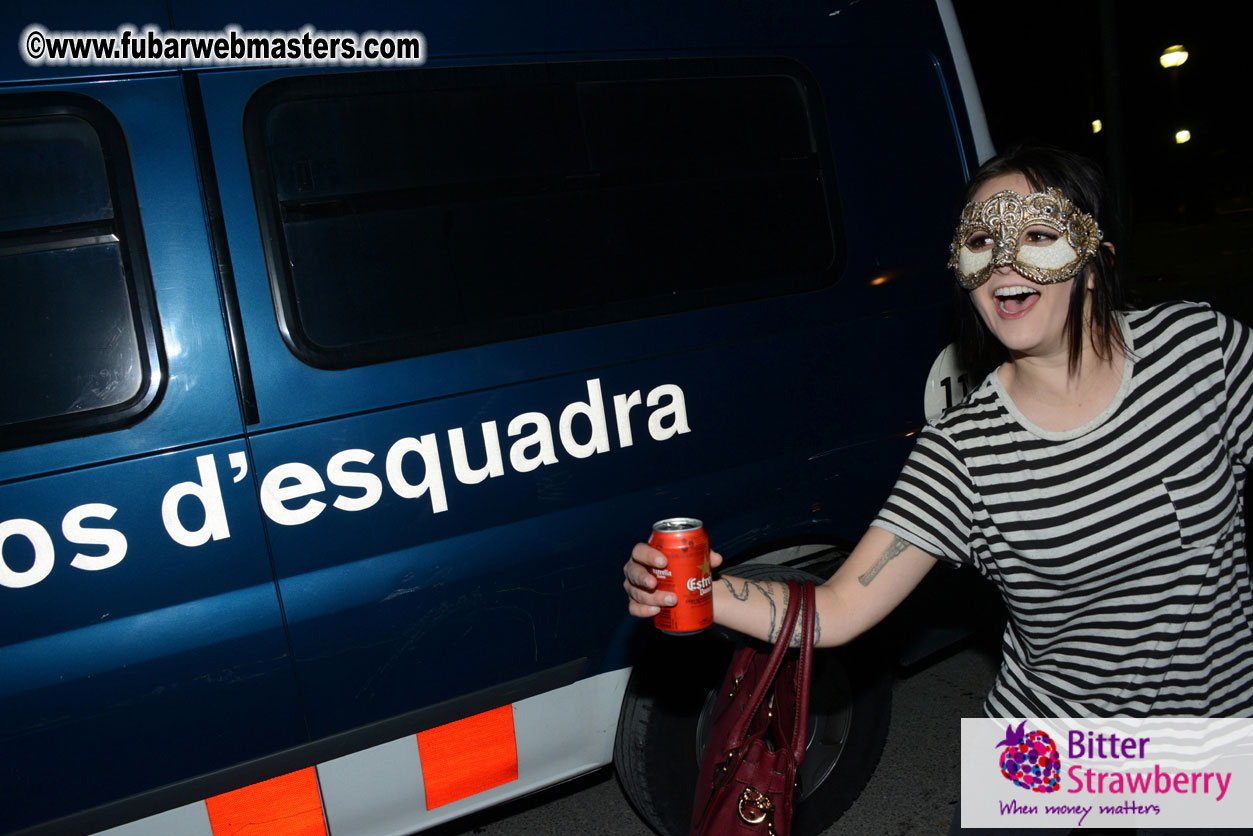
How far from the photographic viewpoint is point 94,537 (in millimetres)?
1978

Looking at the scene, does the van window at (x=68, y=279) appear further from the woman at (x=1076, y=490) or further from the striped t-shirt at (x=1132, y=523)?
the striped t-shirt at (x=1132, y=523)

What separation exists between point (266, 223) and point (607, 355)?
878mm

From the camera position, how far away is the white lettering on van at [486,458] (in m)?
2.26

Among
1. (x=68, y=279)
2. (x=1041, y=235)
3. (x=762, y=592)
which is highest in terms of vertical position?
(x=68, y=279)

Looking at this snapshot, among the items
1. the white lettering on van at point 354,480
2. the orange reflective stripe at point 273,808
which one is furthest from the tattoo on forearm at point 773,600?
the orange reflective stripe at point 273,808

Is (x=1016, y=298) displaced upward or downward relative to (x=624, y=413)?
upward

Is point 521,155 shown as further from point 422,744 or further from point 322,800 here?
point 322,800

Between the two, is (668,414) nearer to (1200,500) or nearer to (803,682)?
(803,682)

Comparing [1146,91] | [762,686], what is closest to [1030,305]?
[762,686]

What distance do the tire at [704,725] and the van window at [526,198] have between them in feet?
3.10

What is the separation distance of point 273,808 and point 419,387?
3.48 ft

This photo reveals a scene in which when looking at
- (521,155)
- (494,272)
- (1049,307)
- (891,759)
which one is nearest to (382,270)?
(494,272)

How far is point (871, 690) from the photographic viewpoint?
9.39ft

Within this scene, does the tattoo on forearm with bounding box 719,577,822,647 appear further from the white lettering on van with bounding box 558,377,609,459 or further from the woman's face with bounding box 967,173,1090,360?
the white lettering on van with bounding box 558,377,609,459
